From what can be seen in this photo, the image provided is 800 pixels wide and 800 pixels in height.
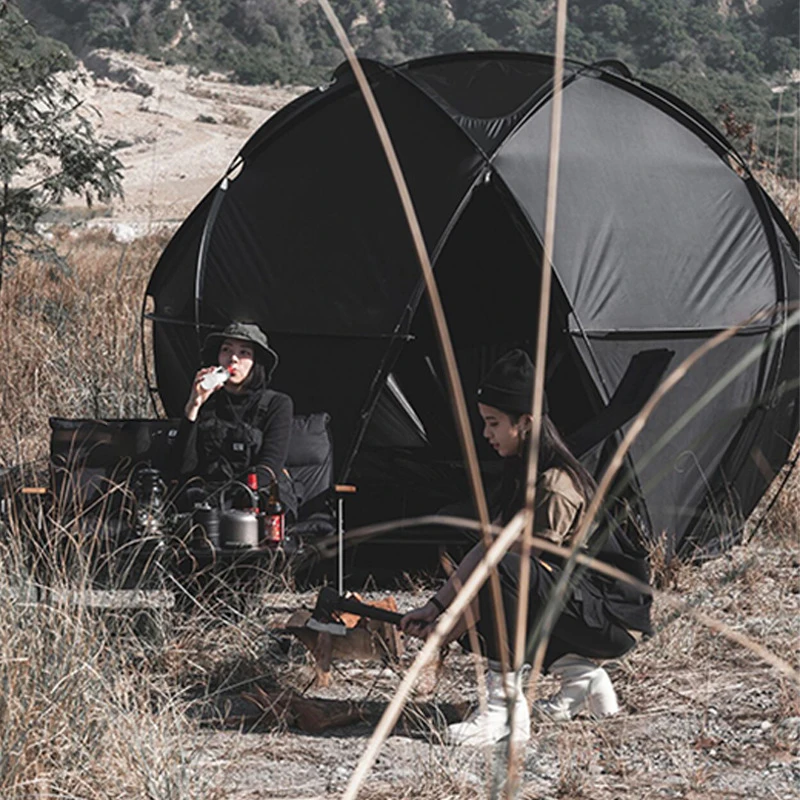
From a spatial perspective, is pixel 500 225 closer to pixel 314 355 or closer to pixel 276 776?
pixel 314 355

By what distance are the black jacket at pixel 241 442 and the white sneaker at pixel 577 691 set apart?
1734mm

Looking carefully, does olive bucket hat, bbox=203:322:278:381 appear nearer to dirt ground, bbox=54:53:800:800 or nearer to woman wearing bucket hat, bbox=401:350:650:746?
dirt ground, bbox=54:53:800:800

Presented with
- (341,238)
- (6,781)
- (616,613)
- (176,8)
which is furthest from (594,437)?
(176,8)

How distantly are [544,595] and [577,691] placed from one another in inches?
20.1

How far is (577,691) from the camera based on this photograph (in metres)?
4.29

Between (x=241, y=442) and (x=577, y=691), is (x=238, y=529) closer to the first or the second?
(x=241, y=442)

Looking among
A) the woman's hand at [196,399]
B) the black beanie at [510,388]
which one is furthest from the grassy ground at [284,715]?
the black beanie at [510,388]

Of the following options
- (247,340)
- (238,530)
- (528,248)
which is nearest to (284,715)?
(238,530)

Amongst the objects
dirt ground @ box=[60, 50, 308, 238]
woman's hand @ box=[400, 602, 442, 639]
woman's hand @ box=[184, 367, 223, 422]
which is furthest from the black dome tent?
dirt ground @ box=[60, 50, 308, 238]

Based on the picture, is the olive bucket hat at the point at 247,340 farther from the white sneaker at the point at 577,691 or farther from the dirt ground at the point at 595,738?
the white sneaker at the point at 577,691

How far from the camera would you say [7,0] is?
9500 millimetres

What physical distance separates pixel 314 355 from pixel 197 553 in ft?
4.64

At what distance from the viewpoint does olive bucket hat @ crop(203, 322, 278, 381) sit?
5824mm

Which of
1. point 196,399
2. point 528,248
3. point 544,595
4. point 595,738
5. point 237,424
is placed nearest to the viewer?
point 544,595
